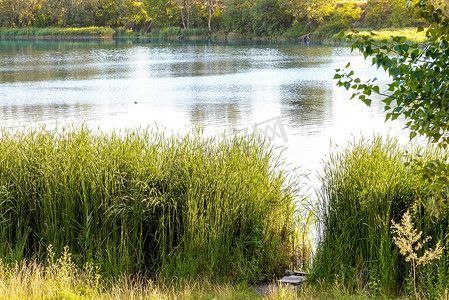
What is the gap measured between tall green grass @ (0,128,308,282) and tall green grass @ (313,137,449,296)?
2.15 ft

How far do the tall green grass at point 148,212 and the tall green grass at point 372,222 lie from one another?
0.65 m

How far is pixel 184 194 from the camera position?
18.0 ft

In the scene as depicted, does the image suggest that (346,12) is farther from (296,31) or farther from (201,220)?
(201,220)

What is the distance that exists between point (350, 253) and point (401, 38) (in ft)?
8.55

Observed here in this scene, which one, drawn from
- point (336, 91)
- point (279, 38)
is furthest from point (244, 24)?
point (336, 91)

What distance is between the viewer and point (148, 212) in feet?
18.1

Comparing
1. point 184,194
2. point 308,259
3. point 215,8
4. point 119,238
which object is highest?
point 215,8

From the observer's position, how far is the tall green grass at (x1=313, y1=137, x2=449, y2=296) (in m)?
4.88

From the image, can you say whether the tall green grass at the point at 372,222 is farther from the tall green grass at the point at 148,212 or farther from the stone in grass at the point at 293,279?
the tall green grass at the point at 148,212

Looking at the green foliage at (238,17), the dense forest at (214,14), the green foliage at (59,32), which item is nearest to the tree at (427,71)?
the dense forest at (214,14)

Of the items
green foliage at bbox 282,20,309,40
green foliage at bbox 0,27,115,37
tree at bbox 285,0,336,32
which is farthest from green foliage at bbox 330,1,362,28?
green foliage at bbox 0,27,115,37

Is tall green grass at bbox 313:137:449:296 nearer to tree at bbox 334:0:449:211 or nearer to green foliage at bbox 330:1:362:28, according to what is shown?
tree at bbox 334:0:449:211

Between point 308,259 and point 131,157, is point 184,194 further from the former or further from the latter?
point 308,259

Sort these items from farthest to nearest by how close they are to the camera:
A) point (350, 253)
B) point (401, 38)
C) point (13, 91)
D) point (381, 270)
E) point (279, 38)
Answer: point (279, 38), point (13, 91), point (350, 253), point (381, 270), point (401, 38)
